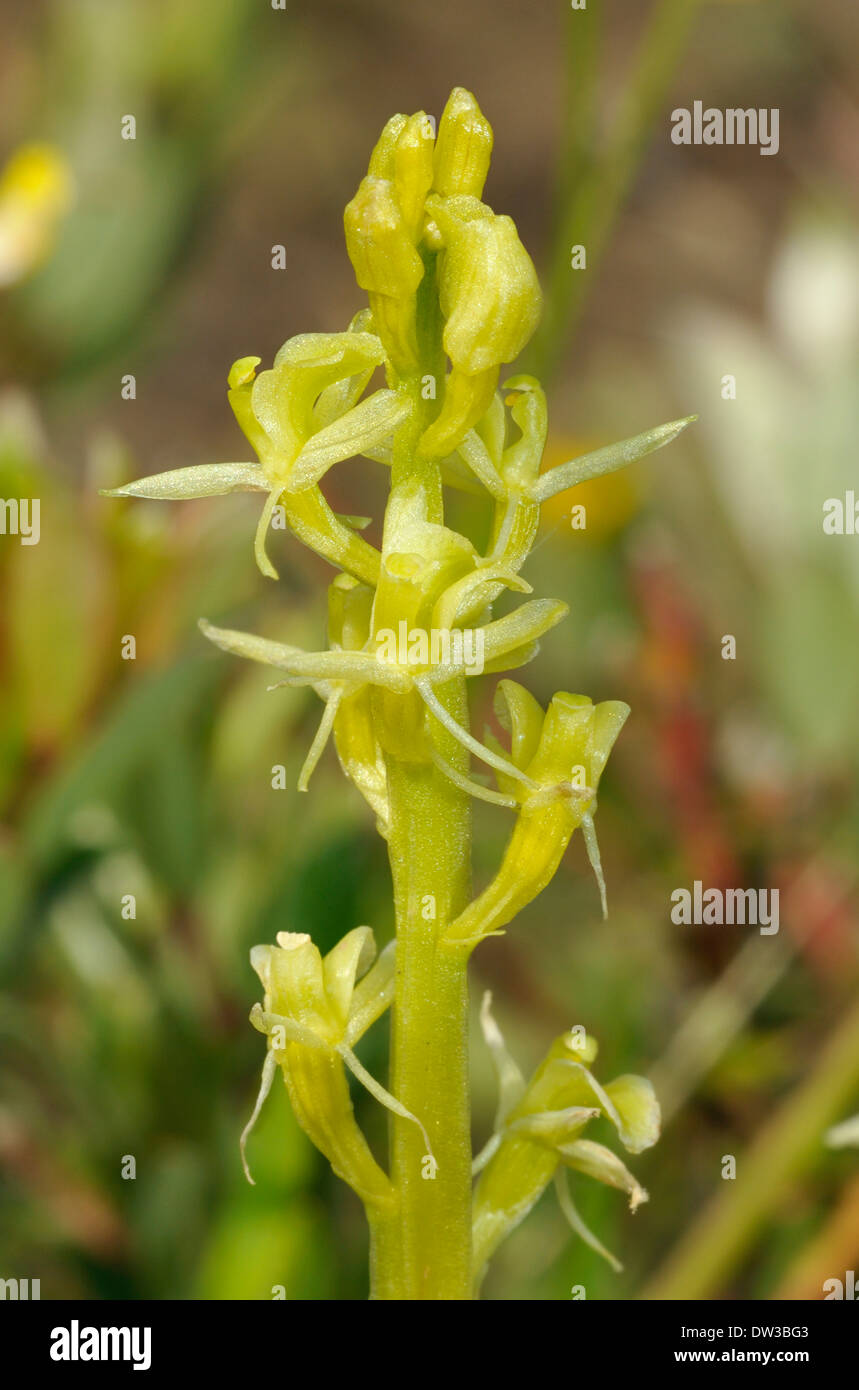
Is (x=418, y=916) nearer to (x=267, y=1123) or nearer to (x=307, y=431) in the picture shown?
(x=307, y=431)

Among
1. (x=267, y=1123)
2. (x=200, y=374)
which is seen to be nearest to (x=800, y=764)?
(x=267, y=1123)

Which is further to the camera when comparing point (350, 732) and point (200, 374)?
point (200, 374)

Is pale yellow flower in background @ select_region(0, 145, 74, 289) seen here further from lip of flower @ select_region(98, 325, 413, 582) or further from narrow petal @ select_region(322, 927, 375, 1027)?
narrow petal @ select_region(322, 927, 375, 1027)

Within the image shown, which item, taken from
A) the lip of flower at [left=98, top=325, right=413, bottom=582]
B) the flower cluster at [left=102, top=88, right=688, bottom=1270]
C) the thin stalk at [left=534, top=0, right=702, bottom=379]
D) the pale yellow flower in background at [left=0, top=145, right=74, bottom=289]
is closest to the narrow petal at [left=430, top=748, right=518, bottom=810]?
the flower cluster at [left=102, top=88, right=688, bottom=1270]

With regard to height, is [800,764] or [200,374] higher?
[200,374]

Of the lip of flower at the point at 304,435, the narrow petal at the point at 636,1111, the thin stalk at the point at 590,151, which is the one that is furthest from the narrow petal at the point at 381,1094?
the thin stalk at the point at 590,151

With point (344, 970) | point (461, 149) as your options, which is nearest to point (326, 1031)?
point (344, 970)
